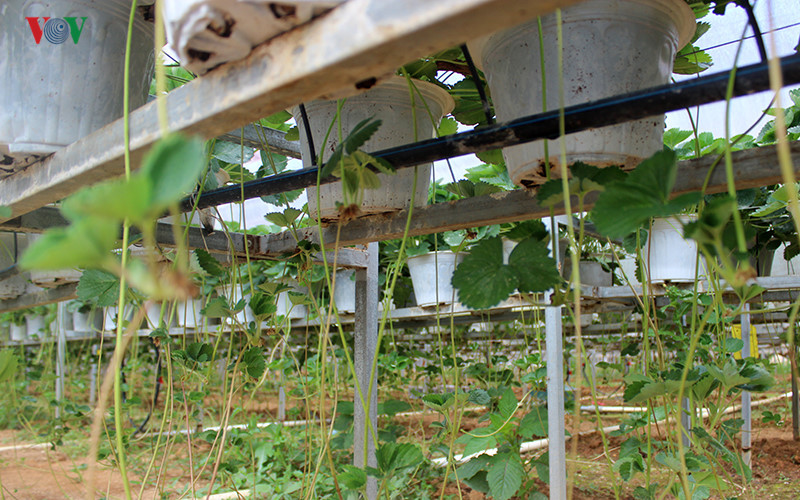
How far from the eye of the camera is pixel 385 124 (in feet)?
2.55

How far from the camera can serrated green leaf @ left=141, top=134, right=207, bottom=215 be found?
0.21 metres

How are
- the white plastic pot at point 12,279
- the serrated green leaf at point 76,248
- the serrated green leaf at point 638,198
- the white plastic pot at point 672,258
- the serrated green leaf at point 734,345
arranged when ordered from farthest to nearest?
the white plastic pot at point 672,258
the white plastic pot at point 12,279
the serrated green leaf at point 734,345
the serrated green leaf at point 638,198
the serrated green leaf at point 76,248

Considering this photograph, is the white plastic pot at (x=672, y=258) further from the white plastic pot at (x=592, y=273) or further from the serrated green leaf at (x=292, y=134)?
the serrated green leaf at (x=292, y=134)

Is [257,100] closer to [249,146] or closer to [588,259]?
[249,146]

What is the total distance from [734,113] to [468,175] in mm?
751

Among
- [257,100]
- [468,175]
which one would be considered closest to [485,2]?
[257,100]

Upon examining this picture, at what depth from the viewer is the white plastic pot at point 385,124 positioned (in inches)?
30.4

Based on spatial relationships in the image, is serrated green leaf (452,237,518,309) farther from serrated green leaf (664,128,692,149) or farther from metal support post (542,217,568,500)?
serrated green leaf (664,128,692,149)

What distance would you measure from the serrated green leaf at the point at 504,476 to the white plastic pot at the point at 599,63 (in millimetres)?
516

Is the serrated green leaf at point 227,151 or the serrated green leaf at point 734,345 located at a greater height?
the serrated green leaf at point 227,151

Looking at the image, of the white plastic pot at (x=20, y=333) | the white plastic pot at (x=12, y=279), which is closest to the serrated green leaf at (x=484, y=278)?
the white plastic pot at (x=12, y=279)

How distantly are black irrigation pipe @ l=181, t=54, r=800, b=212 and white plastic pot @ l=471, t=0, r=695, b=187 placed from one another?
0.12 metres

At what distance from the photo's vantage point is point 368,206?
799 mm

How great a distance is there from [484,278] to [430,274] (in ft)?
4.66
